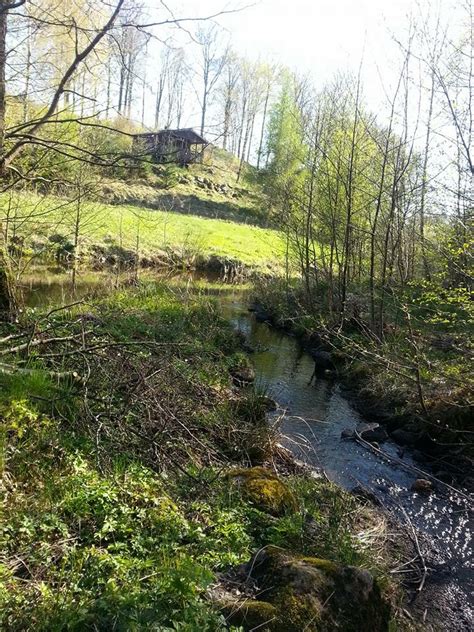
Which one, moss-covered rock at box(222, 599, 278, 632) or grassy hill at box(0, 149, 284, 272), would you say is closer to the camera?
moss-covered rock at box(222, 599, 278, 632)

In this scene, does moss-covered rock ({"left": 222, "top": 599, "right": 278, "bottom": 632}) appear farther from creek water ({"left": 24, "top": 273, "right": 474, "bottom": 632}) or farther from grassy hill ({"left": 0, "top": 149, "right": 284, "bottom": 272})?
grassy hill ({"left": 0, "top": 149, "right": 284, "bottom": 272})

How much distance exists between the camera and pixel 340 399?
9.77 meters

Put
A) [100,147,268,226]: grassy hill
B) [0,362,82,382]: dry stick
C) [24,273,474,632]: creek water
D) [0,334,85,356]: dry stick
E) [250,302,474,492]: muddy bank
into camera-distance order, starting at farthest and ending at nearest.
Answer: [100,147,268,226]: grassy hill, [250,302,474,492]: muddy bank, [0,334,85,356]: dry stick, [0,362,82,382]: dry stick, [24,273,474,632]: creek water

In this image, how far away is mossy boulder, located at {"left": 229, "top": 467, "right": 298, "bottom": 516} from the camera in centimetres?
441

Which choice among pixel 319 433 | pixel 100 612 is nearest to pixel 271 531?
pixel 100 612

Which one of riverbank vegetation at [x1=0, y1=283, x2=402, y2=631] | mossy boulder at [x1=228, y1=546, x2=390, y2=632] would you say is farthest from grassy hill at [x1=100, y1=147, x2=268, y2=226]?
mossy boulder at [x1=228, y1=546, x2=390, y2=632]

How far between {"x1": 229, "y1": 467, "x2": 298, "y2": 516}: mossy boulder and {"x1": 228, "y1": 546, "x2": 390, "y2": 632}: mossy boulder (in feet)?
3.73

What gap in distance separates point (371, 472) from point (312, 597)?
4110 mm

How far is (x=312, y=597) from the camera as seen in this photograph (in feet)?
9.24

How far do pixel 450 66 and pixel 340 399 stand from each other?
22.0ft

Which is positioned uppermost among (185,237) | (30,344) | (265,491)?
(185,237)

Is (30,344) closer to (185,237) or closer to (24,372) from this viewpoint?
(24,372)

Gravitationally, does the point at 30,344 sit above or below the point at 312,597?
above

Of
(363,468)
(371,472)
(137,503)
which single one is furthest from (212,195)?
(137,503)
